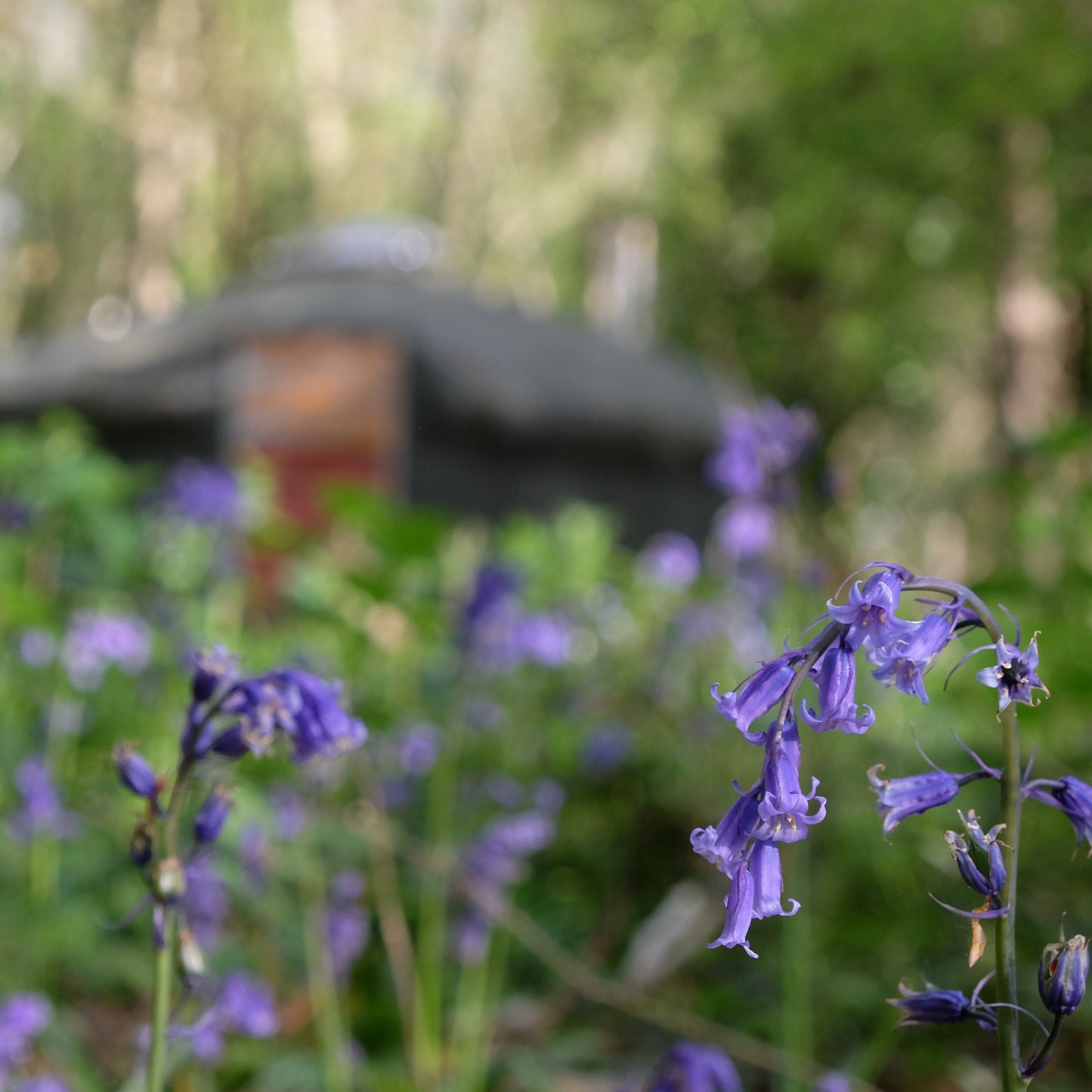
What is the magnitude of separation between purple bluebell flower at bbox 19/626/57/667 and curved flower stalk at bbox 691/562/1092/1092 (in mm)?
2485

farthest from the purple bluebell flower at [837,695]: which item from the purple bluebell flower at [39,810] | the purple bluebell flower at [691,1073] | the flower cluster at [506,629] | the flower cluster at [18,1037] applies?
the purple bluebell flower at [39,810]

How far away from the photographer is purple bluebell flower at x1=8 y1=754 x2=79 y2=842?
8.48 ft

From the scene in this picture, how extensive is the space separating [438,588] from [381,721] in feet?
0.97

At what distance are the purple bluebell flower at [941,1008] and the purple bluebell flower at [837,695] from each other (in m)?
0.22

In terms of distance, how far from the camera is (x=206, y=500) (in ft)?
11.4

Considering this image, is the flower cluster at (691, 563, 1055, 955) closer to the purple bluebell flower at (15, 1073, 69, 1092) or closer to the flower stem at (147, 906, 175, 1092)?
the flower stem at (147, 906, 175, 1092)

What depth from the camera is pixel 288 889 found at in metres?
3.28

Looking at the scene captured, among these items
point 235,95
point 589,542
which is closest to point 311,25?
point 235,95

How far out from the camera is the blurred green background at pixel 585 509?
251 cm

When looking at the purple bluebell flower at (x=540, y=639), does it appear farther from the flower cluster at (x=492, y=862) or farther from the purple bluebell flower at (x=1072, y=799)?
the purple bluebell flower at (x=1072, y=799)

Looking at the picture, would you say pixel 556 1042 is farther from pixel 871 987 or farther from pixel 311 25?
pixel 311 25

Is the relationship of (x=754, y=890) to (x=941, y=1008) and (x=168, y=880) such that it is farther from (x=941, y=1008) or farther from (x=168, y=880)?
(x=168, y=880)

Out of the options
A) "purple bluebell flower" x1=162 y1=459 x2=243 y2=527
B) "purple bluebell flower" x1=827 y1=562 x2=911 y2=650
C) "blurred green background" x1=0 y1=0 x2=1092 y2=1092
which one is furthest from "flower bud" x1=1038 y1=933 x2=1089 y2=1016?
"purple bluebell flower" x1=162 y1=459 x2=243 y2=527

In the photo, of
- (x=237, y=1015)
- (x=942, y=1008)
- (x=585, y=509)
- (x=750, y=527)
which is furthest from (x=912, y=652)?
(x=585, y=509)
